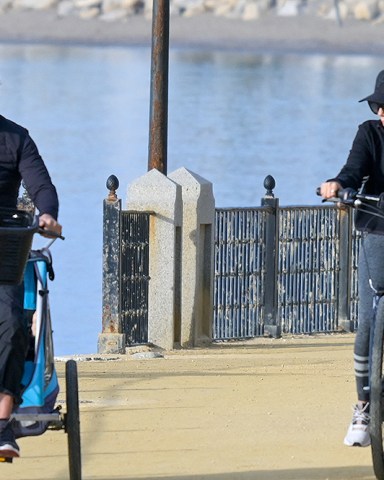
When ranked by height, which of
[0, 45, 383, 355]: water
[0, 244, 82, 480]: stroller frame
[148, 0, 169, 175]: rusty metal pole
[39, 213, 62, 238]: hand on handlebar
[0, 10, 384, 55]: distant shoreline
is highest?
[0, 10, 384, 55]: distant shoreline

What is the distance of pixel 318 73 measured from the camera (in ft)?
395

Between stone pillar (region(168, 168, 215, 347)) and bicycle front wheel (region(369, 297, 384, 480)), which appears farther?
stone pillar (region(168, 168, 215, 347))

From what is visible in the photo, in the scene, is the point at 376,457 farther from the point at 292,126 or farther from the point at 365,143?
the point at 292,126

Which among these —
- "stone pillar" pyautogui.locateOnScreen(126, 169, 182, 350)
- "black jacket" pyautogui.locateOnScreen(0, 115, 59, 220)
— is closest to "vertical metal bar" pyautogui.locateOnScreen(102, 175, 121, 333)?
"stone pillar" pyautogui.locateOnScreen(126, 169, 182, 350)

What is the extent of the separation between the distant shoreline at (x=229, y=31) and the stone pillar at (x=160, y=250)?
85494 millimetres

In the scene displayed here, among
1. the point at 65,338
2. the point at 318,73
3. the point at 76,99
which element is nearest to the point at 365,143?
the point at 65,338

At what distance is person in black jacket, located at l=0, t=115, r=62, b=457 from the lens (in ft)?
23.2

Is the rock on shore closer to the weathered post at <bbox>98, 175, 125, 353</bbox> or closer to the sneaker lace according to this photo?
the weathered post at <bbox>98, 175, 125, 353</bbox>

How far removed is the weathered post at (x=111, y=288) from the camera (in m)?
13.6

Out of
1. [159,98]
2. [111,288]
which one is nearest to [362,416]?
[111,288]

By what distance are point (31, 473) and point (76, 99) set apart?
7787cm

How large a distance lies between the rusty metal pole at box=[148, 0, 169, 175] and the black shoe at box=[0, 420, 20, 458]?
870 cm

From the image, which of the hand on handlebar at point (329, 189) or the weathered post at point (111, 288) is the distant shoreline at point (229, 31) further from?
the hand on handlebar at point (329, 189)

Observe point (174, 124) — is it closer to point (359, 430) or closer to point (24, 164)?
point (359, 430)
